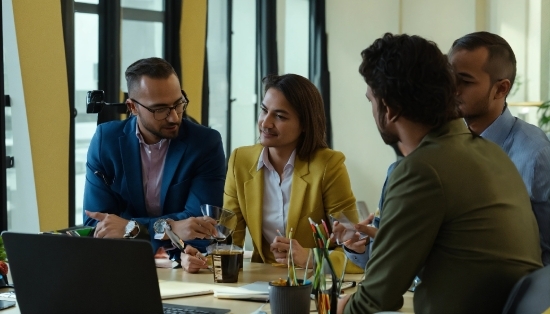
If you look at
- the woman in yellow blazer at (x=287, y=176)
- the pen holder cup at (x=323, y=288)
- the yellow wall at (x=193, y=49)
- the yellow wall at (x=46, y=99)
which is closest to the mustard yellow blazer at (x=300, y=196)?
the woman in yellow blazer at (x=287, y=176)

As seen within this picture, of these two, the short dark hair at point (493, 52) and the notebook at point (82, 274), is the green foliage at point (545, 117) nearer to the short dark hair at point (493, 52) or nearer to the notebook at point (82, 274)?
the short dark hair at point (493, 52)

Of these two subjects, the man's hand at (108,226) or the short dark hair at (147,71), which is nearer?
the man's hand at (108,226)

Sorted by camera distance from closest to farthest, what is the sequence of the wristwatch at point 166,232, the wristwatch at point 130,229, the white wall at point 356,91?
the wristwatch at point 166,232, the wristwatch at point 130,229, the white wall at point 356,91

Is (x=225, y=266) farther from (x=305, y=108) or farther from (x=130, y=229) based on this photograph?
(x=305, y=108)

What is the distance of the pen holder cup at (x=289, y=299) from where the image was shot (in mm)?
2008

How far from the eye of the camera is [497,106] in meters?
2.75

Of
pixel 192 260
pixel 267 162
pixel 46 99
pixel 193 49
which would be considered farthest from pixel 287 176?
pixel 193 49

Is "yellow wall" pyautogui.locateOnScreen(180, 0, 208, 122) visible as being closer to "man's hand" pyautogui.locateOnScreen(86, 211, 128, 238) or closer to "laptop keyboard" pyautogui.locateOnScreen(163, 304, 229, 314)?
"man's hand" pyautogui.locateOnScreen(86, 211, 128, 238)

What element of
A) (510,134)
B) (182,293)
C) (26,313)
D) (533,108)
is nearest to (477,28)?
(533,108)

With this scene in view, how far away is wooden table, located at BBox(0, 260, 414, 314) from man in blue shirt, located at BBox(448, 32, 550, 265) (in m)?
0.62

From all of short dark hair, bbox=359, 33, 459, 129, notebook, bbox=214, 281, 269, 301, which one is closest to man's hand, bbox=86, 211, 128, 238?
notebook, bbox=214, 281, 269, 301

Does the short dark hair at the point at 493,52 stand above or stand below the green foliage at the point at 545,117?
above

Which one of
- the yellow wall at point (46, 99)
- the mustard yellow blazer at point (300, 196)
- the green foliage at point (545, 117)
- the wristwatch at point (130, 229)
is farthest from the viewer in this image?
the green foliage at point (545, 117)

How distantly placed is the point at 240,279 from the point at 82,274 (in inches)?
34.0
